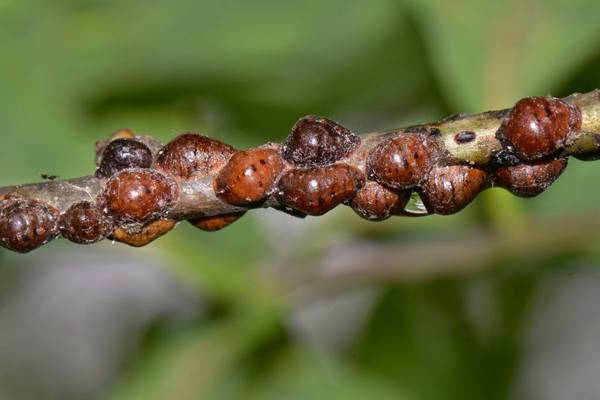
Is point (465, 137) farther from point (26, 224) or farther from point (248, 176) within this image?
point (26, 224)

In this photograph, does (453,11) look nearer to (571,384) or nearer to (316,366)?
(316,366)

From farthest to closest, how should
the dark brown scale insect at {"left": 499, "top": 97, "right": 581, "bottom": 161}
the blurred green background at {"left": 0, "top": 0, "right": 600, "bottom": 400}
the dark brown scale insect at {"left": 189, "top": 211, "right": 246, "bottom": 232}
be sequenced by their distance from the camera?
the blurred green background at {"left": 0, "top": 0, "right": 600, "bottom": 400} < the dark brown scale insect at {"left": 189, "top": 211, "right": 246, "bottom": 232} < the dark brown scale insect at {"left": 499, "top": 97, "right": 581, "bottom": 161}

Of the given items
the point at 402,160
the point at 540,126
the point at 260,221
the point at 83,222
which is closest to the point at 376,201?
the point at 402,160

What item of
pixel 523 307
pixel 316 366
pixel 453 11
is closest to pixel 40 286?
pixel 316 366

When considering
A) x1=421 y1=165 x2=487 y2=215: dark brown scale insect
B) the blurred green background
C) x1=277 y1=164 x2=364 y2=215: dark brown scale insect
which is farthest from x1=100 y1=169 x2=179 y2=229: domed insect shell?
the blurred green background

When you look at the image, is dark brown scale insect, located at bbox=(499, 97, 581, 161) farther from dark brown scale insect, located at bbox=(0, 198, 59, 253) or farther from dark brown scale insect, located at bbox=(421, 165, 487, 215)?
dark brown scale insect, located at bbox=(0, 198, 59, 253)
